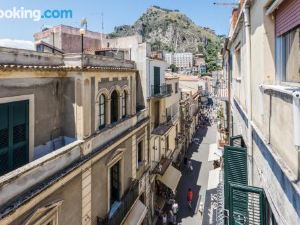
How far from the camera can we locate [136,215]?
49.8ft

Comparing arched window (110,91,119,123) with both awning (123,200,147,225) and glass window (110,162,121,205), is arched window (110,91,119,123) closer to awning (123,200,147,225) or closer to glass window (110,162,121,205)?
glass window (110,162,121,205)

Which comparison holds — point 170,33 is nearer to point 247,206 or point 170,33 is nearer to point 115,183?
point 115,183

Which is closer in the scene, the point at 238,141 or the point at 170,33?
the point at 238,141

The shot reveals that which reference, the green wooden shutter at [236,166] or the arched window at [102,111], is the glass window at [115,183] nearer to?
the arched window at [102,111]

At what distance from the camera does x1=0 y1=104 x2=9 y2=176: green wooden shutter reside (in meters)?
7.95

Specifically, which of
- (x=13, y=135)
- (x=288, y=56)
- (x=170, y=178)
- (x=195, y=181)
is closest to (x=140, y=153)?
(x=170, y=178)

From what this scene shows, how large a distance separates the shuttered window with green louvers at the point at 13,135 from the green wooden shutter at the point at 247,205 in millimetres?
6554

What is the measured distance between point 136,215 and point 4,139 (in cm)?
938

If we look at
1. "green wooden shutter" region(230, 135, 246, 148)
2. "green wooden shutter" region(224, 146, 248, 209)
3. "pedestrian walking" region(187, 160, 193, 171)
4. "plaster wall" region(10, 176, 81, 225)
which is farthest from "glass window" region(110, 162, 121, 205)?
"pedestrian walking" region(187, 160, 193, 171)

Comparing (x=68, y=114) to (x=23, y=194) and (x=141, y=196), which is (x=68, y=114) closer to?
(x=23, y=194)

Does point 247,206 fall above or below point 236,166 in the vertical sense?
below

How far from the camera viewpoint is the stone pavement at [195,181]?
2088 centimetres

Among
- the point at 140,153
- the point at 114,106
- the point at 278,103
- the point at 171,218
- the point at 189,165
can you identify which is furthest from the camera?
the point at 189,165

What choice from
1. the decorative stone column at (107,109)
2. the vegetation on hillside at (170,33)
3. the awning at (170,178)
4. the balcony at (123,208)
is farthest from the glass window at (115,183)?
the vegetation on hillside at (170,33)
